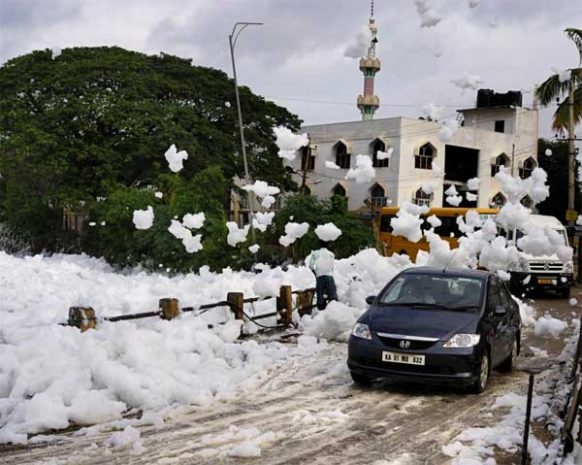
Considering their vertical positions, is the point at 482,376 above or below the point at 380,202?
below

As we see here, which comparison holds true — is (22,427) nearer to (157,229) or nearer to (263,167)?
(157,229)

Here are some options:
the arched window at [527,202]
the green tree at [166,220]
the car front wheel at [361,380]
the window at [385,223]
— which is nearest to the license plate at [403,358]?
the car front wheel at [361,380]

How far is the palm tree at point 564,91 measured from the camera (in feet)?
93.7

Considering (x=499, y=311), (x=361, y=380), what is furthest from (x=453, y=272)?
(x=361, y=380)

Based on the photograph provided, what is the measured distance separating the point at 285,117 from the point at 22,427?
1354 inches

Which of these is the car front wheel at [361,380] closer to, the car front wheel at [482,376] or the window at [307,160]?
the car front wheel at [482,376]

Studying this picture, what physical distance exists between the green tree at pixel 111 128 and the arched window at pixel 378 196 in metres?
5.74

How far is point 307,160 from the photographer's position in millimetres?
42062

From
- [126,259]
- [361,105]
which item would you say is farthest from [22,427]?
[361,105]

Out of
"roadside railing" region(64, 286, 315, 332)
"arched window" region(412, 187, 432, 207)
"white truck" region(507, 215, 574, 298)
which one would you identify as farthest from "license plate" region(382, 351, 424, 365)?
"arched window" region(412, 187, 432, 207)

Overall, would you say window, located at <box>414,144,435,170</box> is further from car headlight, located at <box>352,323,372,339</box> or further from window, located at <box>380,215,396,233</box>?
car headlight, located at <box>352,323,372,339</box>

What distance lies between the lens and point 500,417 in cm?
832

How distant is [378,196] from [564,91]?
15466mm

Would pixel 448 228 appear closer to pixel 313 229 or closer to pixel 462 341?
pixel 313 229
